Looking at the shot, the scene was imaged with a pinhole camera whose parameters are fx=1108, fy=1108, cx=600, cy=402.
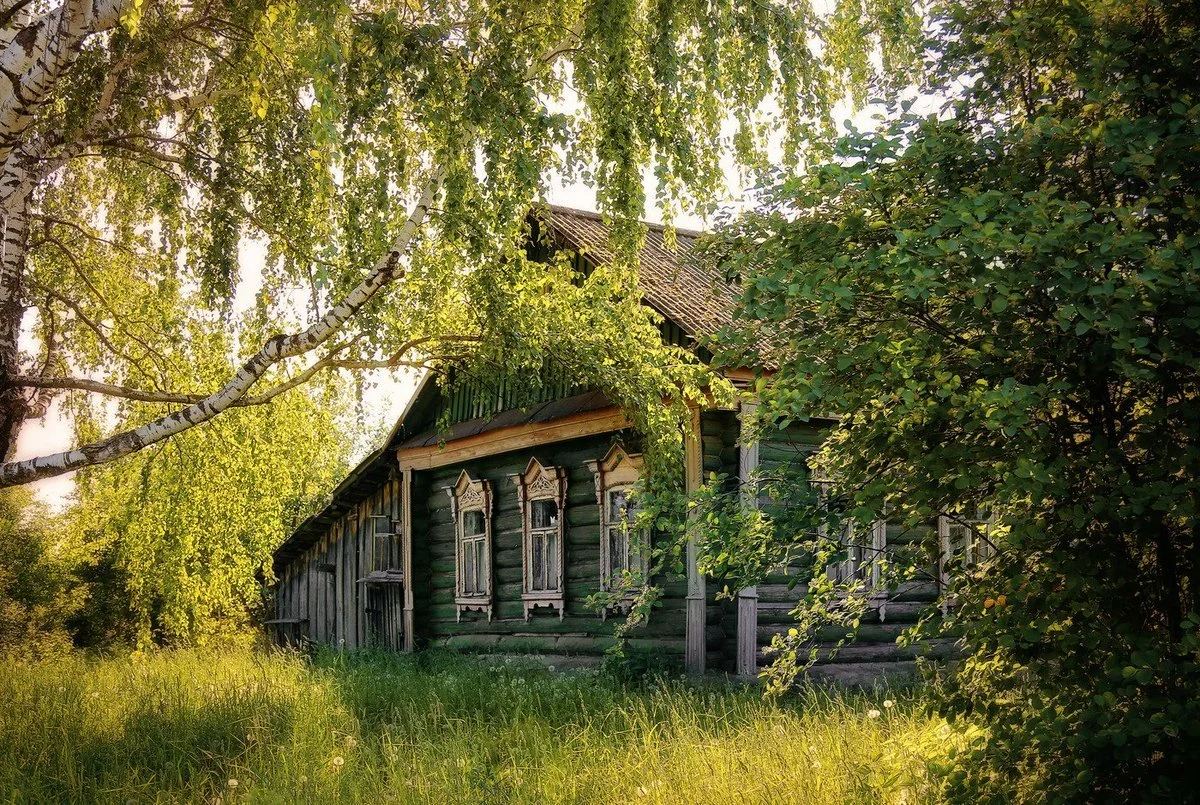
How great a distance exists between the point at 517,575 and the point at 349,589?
5986 millimetres

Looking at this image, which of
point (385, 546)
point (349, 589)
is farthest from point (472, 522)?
point (349, 589)

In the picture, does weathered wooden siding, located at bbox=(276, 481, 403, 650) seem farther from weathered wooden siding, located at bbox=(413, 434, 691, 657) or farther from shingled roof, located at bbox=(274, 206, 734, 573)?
weathered wooden siding, located at bbox=(413, 434, 691, 657)

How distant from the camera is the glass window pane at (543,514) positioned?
49.5 feet

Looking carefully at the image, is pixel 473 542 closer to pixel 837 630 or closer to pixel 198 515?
pixel 198 515

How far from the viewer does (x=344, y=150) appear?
7.81m

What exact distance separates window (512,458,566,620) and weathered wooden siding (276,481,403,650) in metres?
4.31

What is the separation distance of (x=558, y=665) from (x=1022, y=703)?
10477 millimetres

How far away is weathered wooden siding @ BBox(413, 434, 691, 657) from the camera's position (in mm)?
13828

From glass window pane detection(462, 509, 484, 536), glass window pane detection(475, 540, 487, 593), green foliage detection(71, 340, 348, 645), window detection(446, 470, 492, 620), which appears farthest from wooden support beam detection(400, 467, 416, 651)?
green foliage detection(71, 340, 348, 645)

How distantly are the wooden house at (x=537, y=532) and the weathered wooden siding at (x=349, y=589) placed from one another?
40mm

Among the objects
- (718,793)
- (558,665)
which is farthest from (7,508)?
(718,793)

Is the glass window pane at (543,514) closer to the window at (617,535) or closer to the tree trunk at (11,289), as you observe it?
the window at (617,535)

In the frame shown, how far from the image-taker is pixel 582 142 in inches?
407

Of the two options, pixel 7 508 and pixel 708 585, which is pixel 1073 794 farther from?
pixel 7 508
